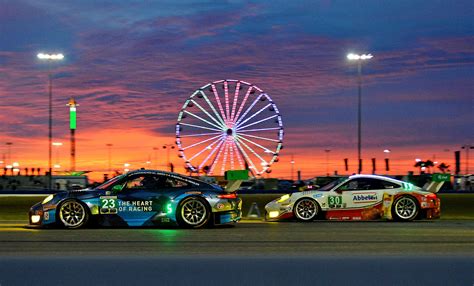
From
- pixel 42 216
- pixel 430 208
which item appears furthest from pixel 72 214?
pixel 430 208

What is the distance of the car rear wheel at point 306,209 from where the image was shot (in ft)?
63.2

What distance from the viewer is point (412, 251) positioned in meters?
11.3

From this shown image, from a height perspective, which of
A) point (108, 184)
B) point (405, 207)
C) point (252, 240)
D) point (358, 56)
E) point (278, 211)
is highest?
point (358, 56)

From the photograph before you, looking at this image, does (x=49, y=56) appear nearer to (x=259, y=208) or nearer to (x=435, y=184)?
(x=259, y=208)

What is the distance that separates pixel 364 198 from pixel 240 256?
920cm

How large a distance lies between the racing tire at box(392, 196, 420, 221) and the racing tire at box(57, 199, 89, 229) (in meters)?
7.44

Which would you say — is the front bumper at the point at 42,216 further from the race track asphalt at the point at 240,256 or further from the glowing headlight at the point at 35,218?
the race track asphalt at the point at 240,256

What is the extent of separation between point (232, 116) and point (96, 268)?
42.9 meters

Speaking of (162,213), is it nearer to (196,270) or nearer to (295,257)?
(295,257)

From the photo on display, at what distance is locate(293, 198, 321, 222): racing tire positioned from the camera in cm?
1925

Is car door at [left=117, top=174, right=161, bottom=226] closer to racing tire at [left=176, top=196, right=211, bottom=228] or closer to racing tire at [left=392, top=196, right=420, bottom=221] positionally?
racing tire at [left=176, top=196, right=211, bottom=228]

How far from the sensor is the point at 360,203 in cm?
1933

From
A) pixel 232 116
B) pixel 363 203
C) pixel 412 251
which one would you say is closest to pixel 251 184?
pixel 232 116

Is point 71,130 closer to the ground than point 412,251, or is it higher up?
higher up
